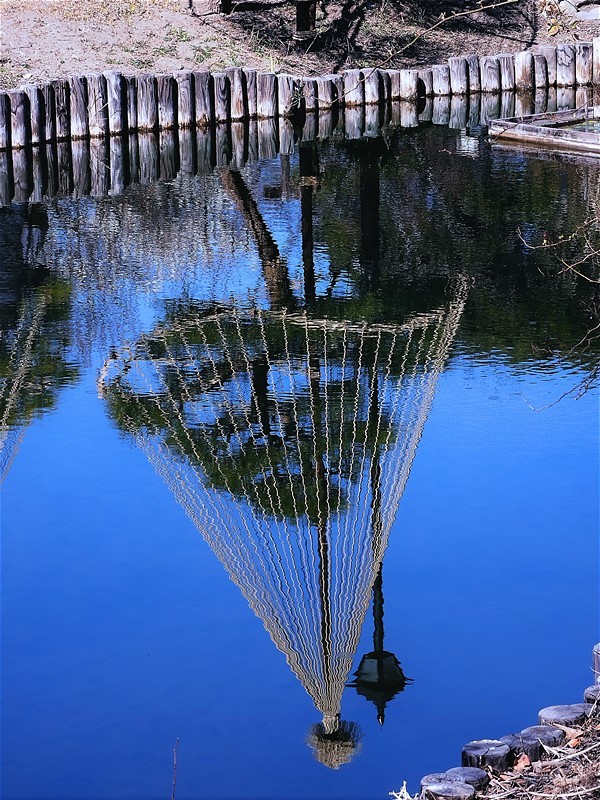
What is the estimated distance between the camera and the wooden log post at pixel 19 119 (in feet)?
77.9

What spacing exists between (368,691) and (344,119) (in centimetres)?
2214

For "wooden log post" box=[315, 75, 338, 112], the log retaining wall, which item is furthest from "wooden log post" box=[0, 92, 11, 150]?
"wooden log post" box=[315, 75, 338, 112]

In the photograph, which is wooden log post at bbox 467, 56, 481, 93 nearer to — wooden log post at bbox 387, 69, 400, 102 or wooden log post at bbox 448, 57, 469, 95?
wooden log post at bbox 448, 57, 469, 95

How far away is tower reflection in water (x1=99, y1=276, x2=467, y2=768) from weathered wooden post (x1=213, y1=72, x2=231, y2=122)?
12.3 m

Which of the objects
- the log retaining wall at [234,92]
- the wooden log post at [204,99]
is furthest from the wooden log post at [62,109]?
the wooden log post at [204,99]

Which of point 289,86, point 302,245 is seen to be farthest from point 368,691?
point 289,86

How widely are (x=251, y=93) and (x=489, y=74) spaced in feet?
21.3

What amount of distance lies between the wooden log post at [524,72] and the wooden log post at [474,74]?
97cm

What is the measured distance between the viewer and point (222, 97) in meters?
27.0

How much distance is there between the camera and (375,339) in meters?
14.0

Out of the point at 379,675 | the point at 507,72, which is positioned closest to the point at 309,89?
the point at 507,72

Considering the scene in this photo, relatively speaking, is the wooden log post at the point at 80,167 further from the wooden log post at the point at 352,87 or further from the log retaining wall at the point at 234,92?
the wooden log post at the point at 352,87

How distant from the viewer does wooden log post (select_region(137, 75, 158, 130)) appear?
25.7 meters

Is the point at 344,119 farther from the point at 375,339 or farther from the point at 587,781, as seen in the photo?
the point at 587,781
